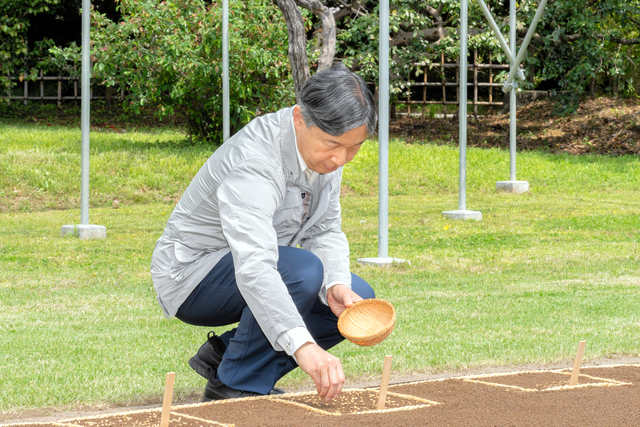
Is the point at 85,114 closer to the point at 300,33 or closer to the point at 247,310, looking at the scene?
the point at 300,33

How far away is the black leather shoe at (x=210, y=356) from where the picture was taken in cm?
332

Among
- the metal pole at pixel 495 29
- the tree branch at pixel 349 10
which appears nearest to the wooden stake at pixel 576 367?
the metal pole at pixel 495 29

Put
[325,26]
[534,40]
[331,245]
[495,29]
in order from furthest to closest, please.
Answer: [534,40], [325,26], [495,29], [331,245]

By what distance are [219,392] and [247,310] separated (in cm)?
41

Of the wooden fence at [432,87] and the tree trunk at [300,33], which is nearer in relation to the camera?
the tree trunk at [300,33]

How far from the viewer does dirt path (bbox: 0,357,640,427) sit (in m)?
2.97

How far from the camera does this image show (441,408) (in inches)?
125

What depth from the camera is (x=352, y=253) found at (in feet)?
25.0

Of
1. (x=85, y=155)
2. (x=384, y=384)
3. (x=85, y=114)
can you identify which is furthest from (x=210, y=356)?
(x=85, y=114)

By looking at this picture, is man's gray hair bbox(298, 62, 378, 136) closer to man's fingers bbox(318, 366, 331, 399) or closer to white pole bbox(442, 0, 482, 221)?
man's fingers bbox(318, 366, 331, 399)

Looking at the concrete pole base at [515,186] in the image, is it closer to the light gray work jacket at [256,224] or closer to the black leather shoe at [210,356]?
the light gray work jacket at [256,224]

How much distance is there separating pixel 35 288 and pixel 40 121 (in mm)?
15024

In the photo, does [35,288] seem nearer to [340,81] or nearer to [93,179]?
[340,81]

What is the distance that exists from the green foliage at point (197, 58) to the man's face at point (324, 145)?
11.9 m
